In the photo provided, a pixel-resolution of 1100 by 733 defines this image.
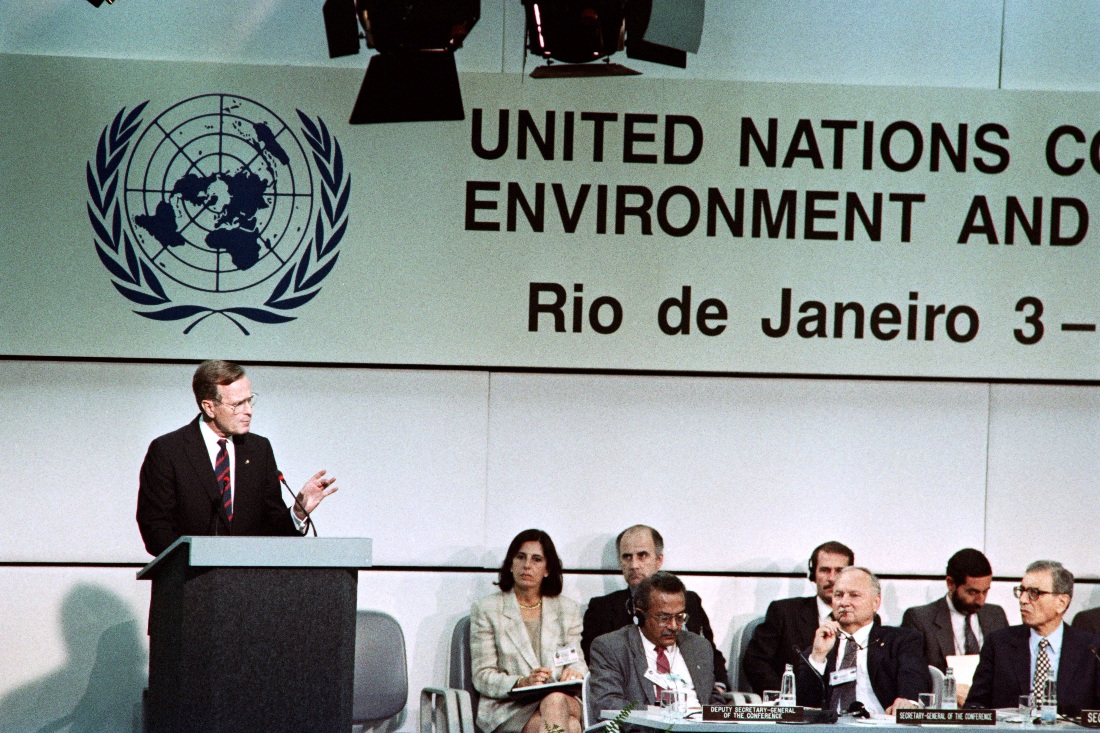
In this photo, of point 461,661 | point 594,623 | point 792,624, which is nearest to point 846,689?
point 792,624

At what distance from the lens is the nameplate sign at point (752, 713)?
4426 mm

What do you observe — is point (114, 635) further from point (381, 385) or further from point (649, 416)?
point (649, 416)

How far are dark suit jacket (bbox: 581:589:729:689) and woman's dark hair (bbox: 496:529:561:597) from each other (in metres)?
0.19

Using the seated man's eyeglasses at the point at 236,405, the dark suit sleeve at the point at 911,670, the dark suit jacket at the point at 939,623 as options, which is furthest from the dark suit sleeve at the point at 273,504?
the dark suit jacket at the point at 939,623

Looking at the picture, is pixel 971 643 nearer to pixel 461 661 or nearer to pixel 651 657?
pixel 651 657

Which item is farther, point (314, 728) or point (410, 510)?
point (410, 510)

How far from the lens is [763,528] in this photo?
625 cm

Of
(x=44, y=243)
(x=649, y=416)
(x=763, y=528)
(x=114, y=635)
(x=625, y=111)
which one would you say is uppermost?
(x=625, y=111)

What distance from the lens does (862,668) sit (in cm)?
509

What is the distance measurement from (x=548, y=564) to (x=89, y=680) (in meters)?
2.11

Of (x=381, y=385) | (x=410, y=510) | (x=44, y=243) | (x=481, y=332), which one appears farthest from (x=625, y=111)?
(x=44, y=243)

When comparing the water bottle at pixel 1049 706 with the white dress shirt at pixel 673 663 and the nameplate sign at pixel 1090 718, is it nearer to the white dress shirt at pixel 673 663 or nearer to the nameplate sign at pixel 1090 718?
the nameplate sign at pixel 1090 718

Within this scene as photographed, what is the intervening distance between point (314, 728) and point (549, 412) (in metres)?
2.95

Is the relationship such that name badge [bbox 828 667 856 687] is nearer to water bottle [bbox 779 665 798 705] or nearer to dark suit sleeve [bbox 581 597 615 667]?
water bottle [bbox 779 665 798 705]
